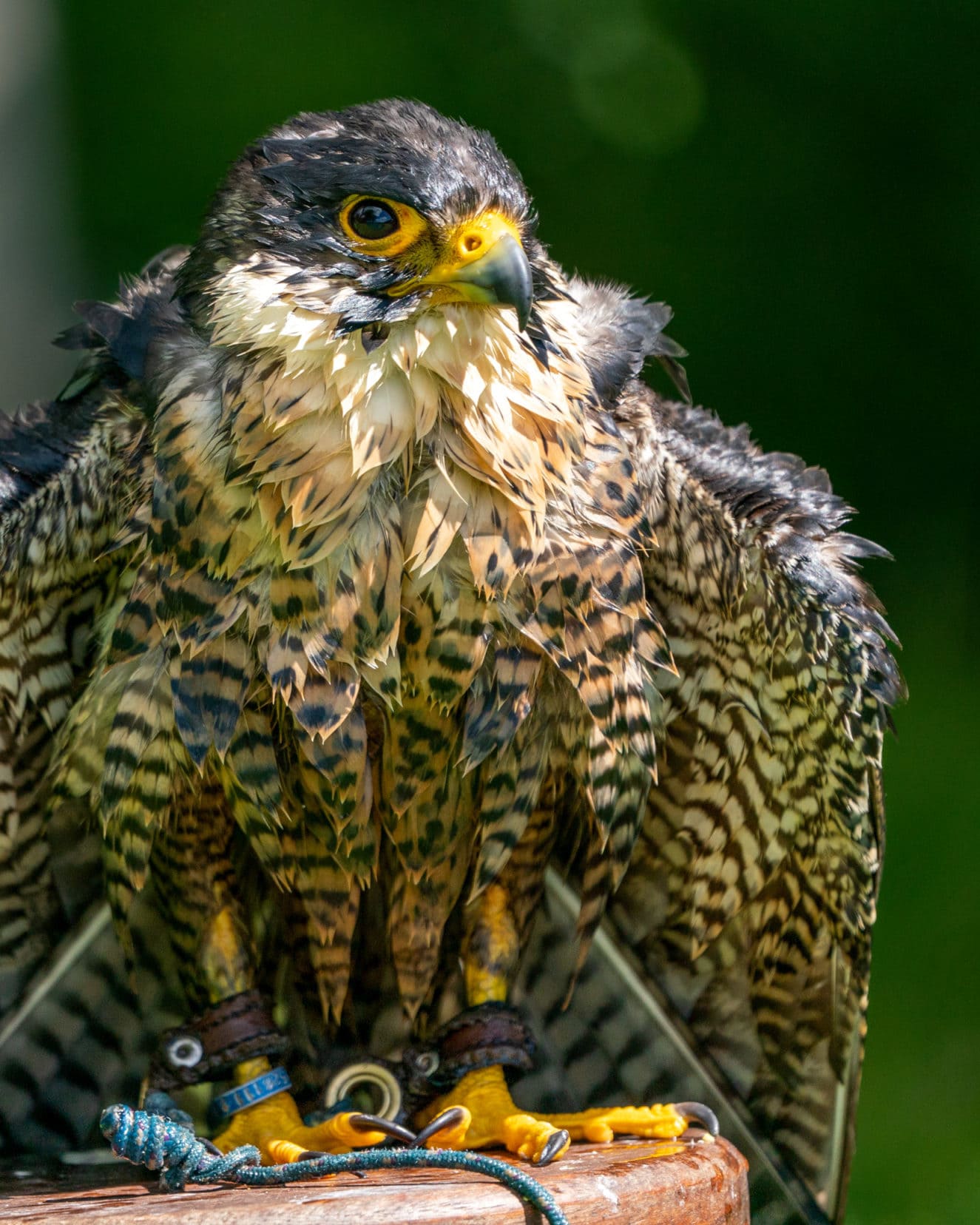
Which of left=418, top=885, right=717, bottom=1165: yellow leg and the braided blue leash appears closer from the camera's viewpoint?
the braided blue leash

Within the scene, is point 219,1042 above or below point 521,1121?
above

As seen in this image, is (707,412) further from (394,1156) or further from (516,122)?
(516,122)

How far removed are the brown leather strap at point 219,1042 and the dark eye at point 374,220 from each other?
3.80ft

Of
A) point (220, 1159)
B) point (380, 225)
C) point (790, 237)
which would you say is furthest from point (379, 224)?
point (790, 237)

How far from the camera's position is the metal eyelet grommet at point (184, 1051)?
2293mm

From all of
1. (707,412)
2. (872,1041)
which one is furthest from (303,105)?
(872,1041)

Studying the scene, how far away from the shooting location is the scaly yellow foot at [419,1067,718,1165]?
2.14 m

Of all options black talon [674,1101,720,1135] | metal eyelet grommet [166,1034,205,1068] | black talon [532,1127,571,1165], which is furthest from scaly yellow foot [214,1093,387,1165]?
black talon [674,1101,720,1135]

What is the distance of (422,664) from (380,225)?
0.59 m

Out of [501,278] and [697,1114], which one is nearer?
[501,278]

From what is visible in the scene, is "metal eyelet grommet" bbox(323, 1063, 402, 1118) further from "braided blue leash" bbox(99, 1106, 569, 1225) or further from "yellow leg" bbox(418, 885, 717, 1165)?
"braided blue leash" bbox(99, 1106, 569, 1225)

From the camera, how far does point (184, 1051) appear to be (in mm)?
2295

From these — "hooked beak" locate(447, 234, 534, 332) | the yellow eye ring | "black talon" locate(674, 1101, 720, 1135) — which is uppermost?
the yellow eye ring

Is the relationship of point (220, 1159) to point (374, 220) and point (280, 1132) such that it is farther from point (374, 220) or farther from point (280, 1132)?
point (374, 220)
